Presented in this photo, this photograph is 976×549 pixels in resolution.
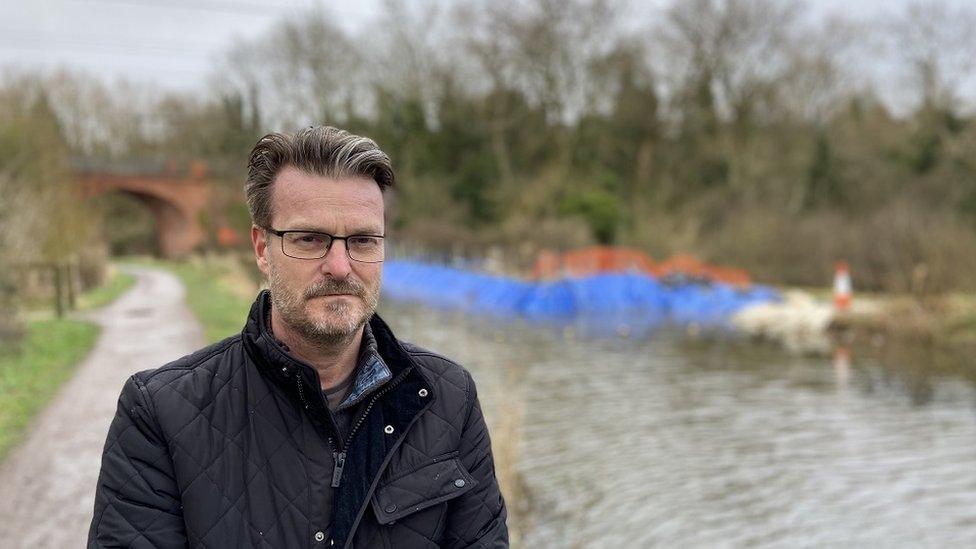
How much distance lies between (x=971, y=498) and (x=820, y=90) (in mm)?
31780

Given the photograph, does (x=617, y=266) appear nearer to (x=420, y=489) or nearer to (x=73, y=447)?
(x=73, y=447)

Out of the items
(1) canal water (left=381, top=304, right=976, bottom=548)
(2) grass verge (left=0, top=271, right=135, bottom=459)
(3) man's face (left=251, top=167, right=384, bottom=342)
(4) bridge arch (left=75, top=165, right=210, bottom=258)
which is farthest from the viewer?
(4) bridge arch (left=75, top=165, right=210, bottom=258)

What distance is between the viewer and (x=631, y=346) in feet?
61.3

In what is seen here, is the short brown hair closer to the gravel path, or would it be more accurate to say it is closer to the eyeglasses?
the eyeglasses

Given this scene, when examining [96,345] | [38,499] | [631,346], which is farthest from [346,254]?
[631,346]

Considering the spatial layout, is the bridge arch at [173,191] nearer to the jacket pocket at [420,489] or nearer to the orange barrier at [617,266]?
the orange barrier at [617,266]

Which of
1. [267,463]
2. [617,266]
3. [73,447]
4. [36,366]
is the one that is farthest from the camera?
[617,266]

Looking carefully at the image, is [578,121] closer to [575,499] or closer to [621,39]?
[621,39]

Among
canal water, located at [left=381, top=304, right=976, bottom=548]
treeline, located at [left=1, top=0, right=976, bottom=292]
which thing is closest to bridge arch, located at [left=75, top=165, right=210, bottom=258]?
treeline, located at [left=1, top=0, right=976, bottom=292]

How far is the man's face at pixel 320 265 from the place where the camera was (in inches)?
A: 81.4

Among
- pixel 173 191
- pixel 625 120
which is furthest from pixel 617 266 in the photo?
pixel 173 191

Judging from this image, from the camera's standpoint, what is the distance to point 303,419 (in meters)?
2.07

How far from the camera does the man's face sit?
81.4 inches

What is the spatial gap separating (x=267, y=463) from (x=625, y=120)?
39.2m
